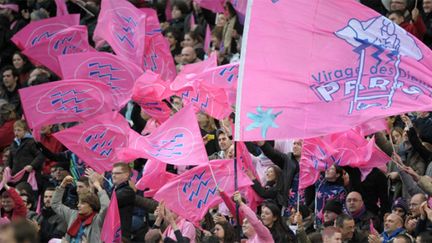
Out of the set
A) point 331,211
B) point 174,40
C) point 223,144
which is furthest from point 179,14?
point 331,211

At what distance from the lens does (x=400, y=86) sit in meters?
11.1

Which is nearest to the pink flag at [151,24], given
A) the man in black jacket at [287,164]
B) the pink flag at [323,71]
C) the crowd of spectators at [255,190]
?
the crowd of spectators at [255,190]

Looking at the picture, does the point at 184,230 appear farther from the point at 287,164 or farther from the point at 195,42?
the point at 195,42

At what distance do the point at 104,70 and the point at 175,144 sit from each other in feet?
9.32

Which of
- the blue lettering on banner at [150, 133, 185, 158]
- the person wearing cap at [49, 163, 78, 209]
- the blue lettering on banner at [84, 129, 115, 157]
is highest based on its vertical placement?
the blue lettering on banner at [150, 133, 185, 158]

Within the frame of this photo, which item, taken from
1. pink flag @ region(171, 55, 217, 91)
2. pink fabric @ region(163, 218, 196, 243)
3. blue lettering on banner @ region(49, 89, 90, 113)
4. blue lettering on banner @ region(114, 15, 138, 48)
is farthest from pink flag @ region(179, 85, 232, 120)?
blue lettering on banner @ region(114, 15, 138, 48)

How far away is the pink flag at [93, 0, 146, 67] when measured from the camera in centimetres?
1683

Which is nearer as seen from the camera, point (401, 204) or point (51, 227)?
point (401, 204)

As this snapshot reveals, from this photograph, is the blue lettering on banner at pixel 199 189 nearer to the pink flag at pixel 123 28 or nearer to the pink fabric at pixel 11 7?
the pink flag at pixel 123 28

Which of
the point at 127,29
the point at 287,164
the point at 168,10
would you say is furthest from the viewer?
the point at 168,10

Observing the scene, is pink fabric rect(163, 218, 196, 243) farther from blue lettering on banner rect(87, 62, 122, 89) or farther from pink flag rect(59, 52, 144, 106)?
blue lettering on banner rect(87, 62, 122, 89)

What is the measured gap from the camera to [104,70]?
16062mm

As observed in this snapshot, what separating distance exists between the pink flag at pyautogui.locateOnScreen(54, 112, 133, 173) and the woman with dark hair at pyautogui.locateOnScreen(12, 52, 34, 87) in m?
5.88

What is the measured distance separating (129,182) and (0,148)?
5620mm
